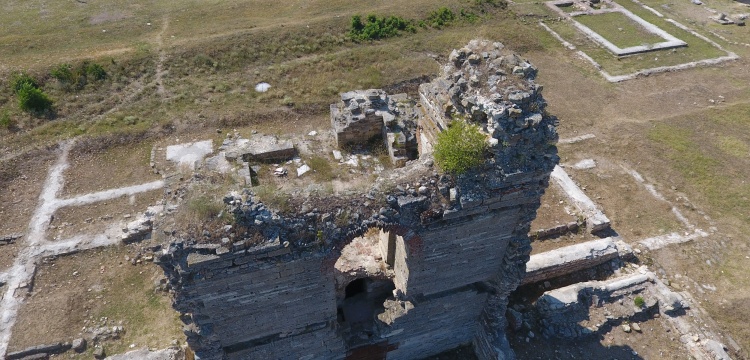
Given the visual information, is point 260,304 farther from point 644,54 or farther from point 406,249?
point 644,54

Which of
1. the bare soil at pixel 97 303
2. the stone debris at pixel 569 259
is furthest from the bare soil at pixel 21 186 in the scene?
the stone debris at pixel 569 259

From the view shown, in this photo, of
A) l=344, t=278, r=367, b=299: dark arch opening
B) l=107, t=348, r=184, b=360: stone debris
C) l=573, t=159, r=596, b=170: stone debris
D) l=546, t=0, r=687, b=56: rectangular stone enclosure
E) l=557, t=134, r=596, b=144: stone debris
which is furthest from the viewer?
l=546, t=0, r=687, b=56: rectangular stone enclosure

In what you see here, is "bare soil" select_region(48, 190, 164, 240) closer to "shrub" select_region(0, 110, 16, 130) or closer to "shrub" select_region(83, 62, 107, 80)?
"shrub" select_region(0, 110, 16, 130)

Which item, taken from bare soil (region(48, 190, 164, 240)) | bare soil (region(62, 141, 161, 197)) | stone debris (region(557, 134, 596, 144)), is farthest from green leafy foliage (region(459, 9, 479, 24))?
bare soil (region(48, 190, 164, 240))

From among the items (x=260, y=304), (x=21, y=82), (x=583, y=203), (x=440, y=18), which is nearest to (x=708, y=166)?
(x=583, y=203)

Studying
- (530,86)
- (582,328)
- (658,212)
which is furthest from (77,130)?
(658,212)

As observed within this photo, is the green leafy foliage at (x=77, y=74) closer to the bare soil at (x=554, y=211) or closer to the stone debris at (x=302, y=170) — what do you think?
the stone debris at (x=302, y=170)

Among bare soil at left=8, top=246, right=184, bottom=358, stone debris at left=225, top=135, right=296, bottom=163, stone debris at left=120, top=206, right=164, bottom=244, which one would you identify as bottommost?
bare soil at left=8, top=246, right=184, bottom=358
